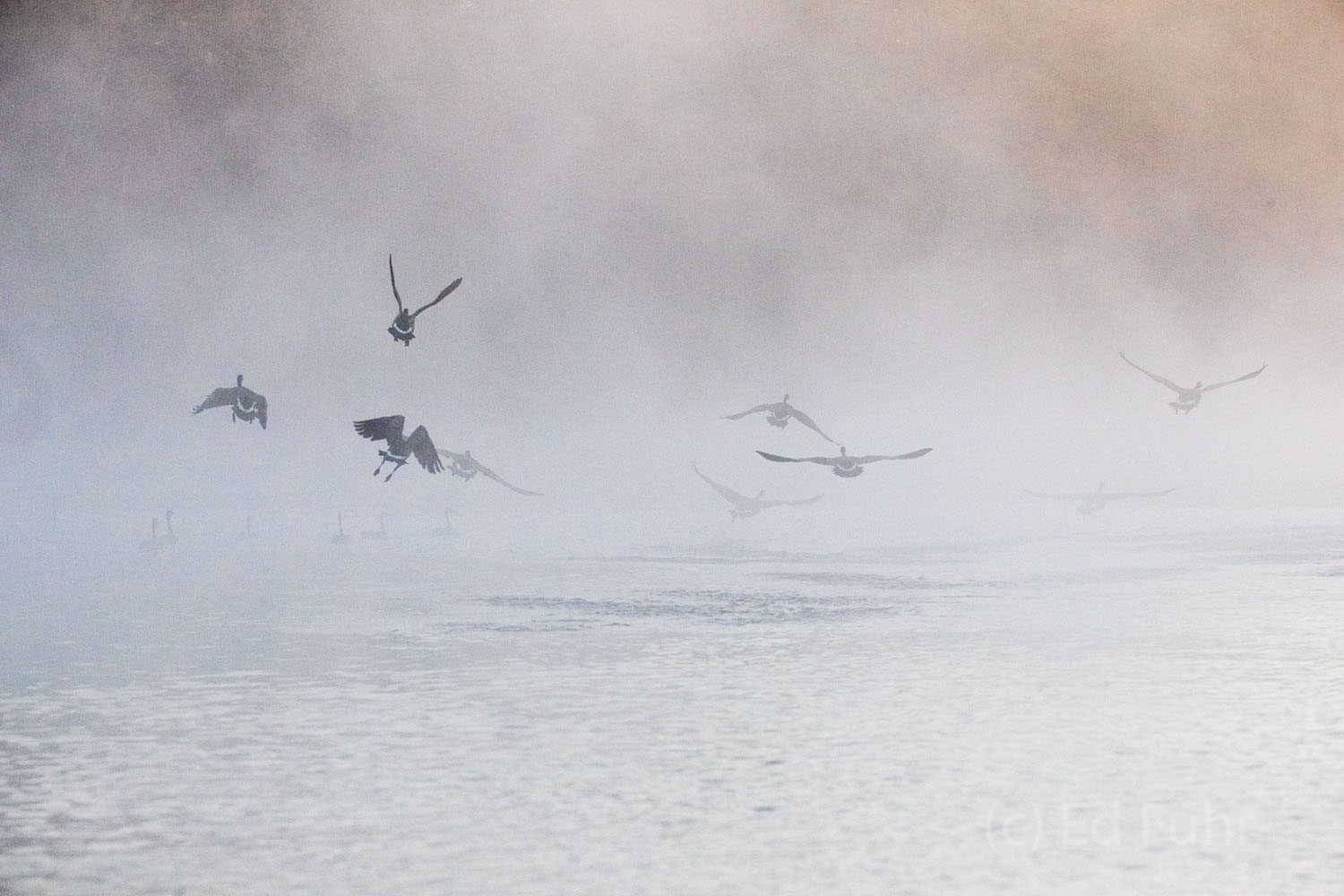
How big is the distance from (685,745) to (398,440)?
7.58 meters

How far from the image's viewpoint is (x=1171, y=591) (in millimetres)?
14156

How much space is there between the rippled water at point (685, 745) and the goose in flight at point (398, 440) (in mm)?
1334

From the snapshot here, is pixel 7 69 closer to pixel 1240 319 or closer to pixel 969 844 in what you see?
pixel 1240 319

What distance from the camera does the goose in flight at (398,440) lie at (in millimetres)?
14266

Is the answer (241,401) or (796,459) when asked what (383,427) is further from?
(796,459)

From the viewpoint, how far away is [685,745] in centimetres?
752

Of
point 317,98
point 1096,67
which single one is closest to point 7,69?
point 317,98

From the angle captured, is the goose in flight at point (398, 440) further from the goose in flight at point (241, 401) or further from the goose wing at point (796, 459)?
the goose wing at point (796, 459)

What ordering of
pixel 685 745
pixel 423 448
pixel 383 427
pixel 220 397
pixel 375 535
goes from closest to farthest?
pixel 685 745 → pixel 383 427 → pixel 423 448 → pixel 220 397 → pixel 375 535

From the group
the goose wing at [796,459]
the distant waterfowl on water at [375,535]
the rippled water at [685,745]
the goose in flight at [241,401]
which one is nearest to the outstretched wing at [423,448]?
the rippled water at [685,745]

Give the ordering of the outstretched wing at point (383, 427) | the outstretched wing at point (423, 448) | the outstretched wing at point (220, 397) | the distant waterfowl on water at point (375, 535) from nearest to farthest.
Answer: the outstretched wing at point (383, 427), the outstretched wing at point (423, 448), the outstretched wing at point (220, 397), the distant waterfowl on water at point (375, 535)

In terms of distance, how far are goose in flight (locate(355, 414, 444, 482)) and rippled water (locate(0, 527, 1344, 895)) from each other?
1334 mm

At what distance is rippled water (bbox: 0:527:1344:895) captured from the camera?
552cm

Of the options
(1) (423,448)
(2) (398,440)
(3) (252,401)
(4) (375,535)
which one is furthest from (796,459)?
(4) (375,535)
